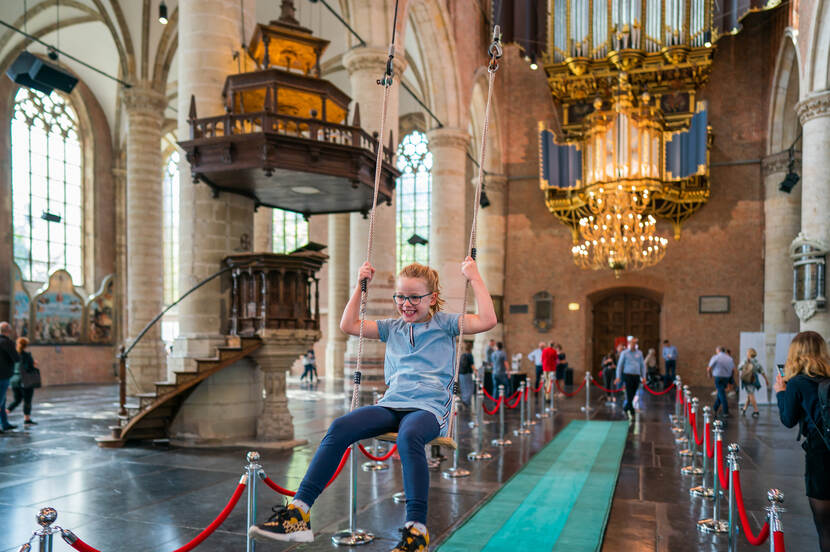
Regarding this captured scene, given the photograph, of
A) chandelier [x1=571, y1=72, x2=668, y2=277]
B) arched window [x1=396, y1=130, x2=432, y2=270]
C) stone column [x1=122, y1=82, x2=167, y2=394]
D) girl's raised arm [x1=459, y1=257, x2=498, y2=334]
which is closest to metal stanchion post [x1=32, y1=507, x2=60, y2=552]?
girl's raised arm [x1=459, y1=257, x2=498, y2=334]

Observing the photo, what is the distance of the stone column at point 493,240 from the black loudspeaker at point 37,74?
13590mm

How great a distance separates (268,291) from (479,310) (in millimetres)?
5524

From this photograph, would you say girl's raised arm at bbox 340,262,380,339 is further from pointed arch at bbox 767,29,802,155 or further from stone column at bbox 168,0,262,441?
pointed arch at bbox 767,29,802,155

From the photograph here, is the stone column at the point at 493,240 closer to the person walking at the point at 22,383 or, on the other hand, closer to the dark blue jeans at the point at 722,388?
the dark blue jeans at the point at 722,388

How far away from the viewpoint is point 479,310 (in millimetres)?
3939

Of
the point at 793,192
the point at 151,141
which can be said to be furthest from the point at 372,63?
the point at 793,192

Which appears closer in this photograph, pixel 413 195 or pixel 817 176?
pixel 817 176

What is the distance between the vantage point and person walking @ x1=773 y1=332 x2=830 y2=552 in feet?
12.8

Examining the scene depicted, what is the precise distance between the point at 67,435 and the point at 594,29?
57.9ft

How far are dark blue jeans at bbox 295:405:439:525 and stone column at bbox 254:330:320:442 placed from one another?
19.1 ft

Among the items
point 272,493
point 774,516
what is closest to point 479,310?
point 774,516

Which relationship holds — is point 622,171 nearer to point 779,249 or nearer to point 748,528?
point 779,249

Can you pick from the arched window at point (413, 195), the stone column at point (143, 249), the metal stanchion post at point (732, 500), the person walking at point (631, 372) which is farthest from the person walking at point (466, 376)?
the arched window at point (413, 195)

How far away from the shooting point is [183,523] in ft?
17.4
